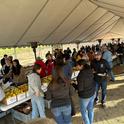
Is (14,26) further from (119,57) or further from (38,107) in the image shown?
(119,57)

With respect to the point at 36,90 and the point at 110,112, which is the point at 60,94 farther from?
the point at 110,112

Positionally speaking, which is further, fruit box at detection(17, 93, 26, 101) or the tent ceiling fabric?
the tent ceiling fabric

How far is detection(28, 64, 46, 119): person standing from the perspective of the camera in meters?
5.44

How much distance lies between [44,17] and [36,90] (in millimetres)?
4399

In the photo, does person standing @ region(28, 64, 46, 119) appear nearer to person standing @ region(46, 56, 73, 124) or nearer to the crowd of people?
the crowd of people

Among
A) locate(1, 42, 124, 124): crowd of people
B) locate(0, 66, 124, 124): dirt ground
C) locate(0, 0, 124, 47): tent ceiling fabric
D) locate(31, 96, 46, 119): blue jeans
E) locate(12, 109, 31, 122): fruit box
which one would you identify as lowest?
locate(0, 66, 124, 124): dirt ground

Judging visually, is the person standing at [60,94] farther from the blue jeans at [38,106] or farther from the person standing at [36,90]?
the blue jeans at [38,106]

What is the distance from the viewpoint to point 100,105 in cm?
759

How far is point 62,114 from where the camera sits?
4746mm

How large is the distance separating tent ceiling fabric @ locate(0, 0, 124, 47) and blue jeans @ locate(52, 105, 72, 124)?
10.4ft

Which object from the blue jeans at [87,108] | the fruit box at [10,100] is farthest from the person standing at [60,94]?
the fruit box at [10,100]

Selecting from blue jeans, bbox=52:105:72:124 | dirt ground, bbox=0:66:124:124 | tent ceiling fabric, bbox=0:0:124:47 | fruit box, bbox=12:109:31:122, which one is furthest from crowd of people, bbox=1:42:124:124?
tent ceiling fabric, bbox=0:0:124:47

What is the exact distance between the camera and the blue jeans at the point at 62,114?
4656 millimetres

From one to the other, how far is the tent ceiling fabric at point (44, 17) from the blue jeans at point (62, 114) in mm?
3168
